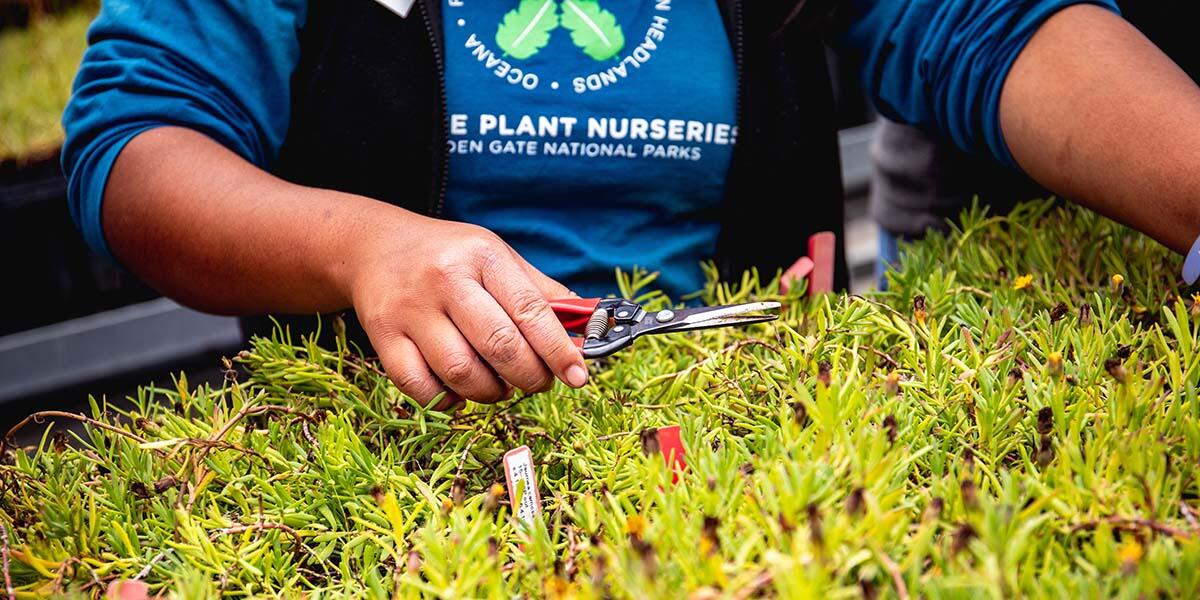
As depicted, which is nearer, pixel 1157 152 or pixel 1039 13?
pixel 1157 152

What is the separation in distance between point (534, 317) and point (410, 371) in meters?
0.11

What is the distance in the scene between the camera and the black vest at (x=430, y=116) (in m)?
1.21

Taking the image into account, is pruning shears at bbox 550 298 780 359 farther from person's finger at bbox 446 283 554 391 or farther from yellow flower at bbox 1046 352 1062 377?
yellow flower at bbox 1046 352 1062 377

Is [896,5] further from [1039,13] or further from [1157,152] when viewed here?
[1157,152]

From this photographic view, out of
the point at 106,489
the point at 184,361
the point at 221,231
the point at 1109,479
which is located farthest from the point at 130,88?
the point at 184,361

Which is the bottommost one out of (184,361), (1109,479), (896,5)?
(184,361)

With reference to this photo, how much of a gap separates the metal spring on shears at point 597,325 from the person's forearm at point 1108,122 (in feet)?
1.83

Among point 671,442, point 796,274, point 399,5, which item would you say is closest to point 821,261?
point 796,274

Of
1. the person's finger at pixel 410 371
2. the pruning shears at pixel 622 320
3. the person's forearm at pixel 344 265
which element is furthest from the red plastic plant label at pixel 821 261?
the person's finger at pixel 410 371

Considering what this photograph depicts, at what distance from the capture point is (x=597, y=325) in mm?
882

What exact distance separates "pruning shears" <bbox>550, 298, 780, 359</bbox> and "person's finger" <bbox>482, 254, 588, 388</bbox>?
34mm

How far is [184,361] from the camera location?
7.64 ft

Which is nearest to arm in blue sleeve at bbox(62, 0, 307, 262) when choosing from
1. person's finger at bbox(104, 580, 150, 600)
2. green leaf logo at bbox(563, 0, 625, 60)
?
green leaf logo at bbox(563, 0, 625, 60)

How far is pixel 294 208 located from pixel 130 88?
299 millimetres
